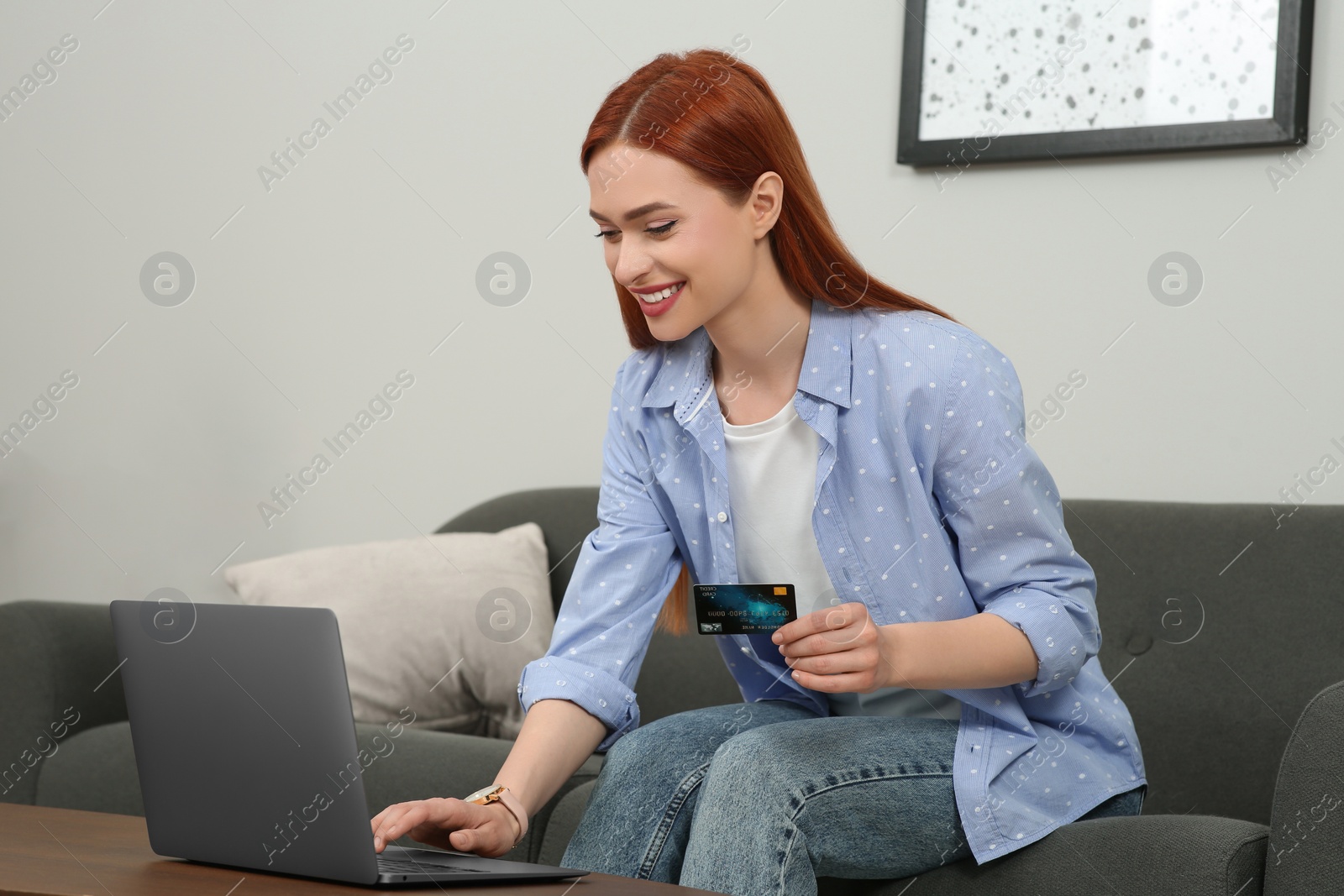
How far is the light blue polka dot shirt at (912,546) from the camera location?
1208mm

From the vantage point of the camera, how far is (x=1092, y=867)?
1.12 metres

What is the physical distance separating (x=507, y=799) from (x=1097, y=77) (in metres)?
1.48

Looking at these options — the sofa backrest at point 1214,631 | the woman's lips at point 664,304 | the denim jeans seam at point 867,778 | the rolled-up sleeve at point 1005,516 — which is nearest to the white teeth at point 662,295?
the woman's lips at point 664,304

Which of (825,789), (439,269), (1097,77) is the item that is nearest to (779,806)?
(825,789)

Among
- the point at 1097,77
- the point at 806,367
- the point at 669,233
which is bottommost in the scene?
the point at 806,367

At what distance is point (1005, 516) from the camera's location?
122 cm

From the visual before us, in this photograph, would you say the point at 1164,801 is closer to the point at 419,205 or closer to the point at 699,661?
the point at 699,661

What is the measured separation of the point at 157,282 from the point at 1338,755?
2.76 metres

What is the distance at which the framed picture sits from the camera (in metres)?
1.85

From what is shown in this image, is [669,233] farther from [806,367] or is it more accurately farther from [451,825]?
[451,825]

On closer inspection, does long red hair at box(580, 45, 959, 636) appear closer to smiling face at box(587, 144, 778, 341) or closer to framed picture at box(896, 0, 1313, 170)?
smiling face at box(587, 144, 778, 341)

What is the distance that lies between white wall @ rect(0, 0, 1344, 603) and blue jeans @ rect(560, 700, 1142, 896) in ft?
2.62

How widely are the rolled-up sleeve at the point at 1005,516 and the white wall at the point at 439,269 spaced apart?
2.03 feet

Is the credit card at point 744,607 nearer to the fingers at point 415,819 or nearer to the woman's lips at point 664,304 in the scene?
the fingers at point 415,819
